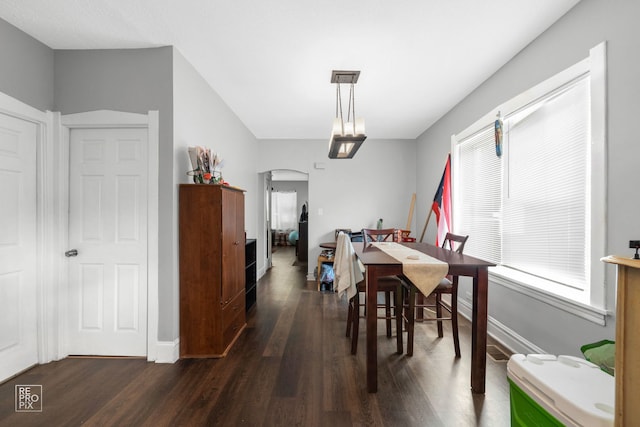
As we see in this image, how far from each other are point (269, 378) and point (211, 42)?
109 inches

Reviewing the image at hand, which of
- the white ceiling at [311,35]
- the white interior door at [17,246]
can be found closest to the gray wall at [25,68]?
the white ceiling at [311,35]

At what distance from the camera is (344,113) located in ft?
13.9

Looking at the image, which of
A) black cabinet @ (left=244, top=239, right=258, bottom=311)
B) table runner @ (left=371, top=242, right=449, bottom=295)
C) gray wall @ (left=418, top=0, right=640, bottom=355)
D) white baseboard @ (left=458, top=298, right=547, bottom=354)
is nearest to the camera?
gray wall @ (left=418, top=0, right=640, bottom=355)

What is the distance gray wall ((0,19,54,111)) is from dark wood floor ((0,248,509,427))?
87.0 inches

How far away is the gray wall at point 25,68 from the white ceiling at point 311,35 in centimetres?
8

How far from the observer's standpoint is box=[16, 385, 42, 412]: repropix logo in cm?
190

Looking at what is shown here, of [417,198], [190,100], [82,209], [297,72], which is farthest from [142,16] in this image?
[417,198]

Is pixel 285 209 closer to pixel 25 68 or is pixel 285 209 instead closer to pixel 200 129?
pixel 200 129

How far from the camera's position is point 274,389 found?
2096mm

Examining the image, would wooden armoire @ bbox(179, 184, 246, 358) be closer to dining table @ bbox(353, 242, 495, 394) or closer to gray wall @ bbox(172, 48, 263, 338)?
gray wall @ bbox(172, 48, 263, 338)

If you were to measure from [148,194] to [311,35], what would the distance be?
6.25ft

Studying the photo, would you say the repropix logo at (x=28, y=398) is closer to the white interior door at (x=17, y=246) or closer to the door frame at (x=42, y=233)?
the white interior door at (x=17, y=246)

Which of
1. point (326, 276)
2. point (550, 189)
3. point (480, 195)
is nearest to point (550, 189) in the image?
point (550, 189)

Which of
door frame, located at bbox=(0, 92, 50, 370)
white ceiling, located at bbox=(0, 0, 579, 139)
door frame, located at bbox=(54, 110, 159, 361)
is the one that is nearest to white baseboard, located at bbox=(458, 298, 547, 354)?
white ceiling, located at bbox=(0, 0, 579, 139)
